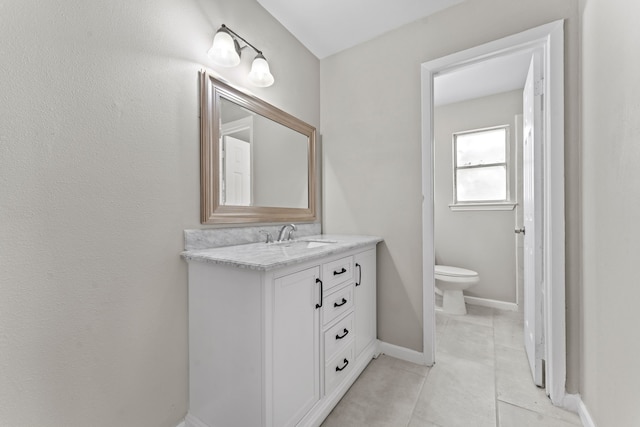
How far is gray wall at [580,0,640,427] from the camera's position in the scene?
93 cm

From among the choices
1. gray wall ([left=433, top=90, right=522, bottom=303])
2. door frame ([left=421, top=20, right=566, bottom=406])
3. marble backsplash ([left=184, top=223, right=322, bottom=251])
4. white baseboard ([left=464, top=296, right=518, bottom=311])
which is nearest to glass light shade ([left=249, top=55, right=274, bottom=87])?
marble backsplash ([left=184, top=223, right=322, bottom=251])

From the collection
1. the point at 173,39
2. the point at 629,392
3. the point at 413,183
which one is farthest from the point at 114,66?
the point at 629,392

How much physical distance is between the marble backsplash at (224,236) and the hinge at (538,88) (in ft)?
5.95

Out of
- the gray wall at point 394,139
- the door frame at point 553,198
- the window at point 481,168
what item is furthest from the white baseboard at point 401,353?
the window at point 481,168

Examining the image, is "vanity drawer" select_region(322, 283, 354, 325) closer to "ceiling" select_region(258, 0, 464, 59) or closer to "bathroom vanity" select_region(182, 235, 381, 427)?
"bathroom vanity" select_region(182, 235, 381, 427)

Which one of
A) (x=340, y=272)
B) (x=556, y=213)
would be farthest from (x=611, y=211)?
(x=340, y=272)

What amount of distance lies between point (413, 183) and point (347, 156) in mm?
604

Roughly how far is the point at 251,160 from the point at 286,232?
22.0 inches

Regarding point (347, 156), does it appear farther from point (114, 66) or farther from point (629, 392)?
point (629, 392)

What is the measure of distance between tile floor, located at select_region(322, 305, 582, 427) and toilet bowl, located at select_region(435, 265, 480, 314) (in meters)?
0.54

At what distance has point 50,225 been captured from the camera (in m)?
0.94

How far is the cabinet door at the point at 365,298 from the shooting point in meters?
1.74

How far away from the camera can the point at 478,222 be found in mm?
3047

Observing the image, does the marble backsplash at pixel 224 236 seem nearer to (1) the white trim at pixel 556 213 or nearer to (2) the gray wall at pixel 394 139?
(2) the gray wall at pixel 394 139
